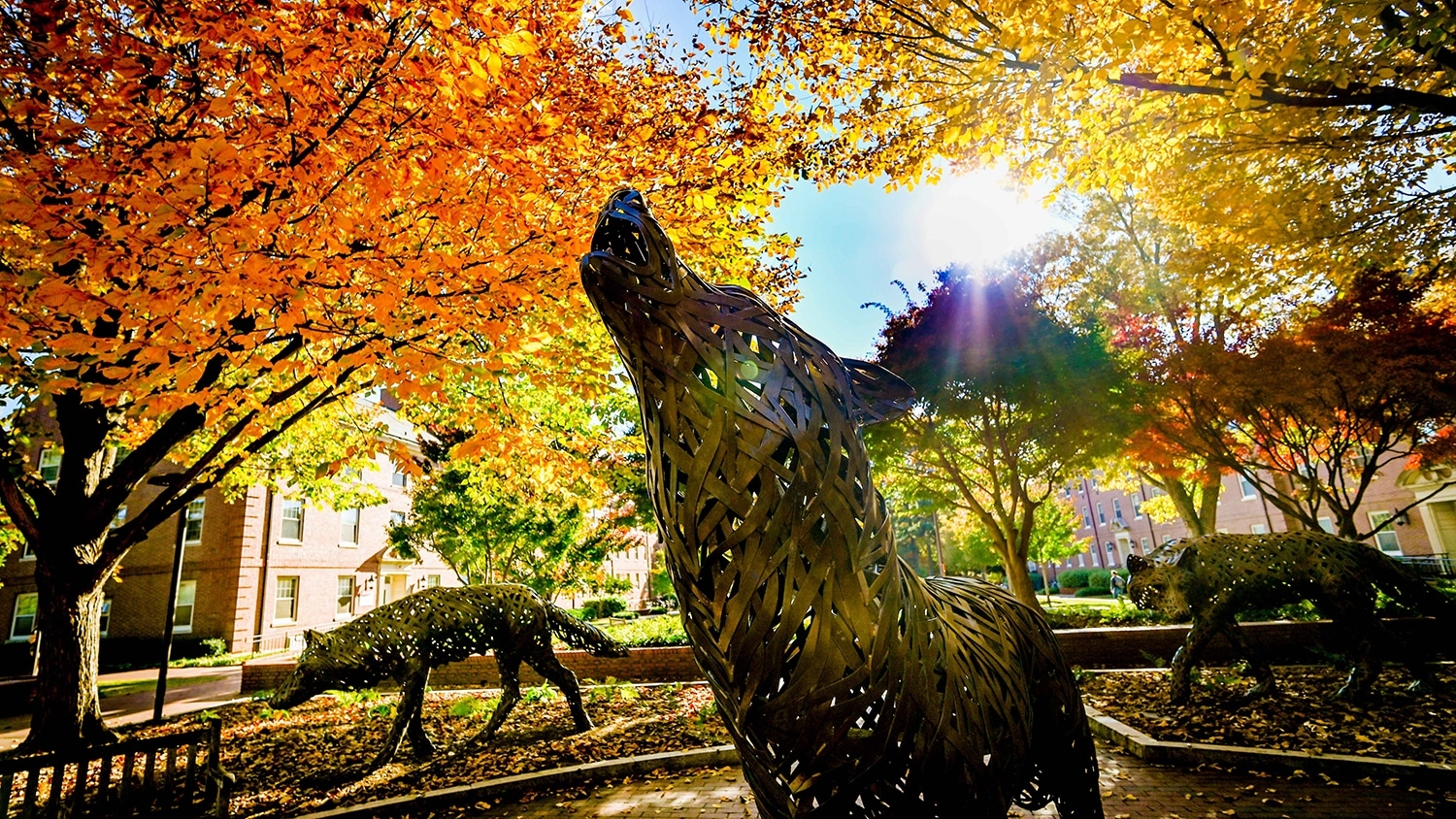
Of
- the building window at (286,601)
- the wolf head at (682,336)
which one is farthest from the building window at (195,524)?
the wolf head at (682,336)

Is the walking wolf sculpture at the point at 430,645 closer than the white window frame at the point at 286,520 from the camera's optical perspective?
Yes

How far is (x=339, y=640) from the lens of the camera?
6.89 metres

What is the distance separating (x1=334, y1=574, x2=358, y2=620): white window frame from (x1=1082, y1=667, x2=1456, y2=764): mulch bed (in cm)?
2846

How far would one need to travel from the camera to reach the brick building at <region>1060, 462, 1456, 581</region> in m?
25.7

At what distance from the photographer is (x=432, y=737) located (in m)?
8.04

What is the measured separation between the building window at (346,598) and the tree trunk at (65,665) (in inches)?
796

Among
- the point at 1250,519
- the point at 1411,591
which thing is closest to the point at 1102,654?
the point at 1411,591

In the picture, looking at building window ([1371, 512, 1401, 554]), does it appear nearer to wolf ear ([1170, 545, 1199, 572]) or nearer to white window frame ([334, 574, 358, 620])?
wolf ear ([1170, 545, 1199, 572])

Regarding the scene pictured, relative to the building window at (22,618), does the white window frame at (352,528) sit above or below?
above

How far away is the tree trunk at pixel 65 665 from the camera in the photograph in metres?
7.99

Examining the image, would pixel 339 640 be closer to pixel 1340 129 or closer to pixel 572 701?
pixel 572 701

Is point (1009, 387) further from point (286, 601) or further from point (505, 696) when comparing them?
point (286, 601)

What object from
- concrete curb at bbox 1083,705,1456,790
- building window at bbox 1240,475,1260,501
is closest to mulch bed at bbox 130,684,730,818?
concrete curb at bbox 1083,705,1456,790

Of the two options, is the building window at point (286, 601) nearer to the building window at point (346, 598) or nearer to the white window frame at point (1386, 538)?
the building window at point (346, 598)
